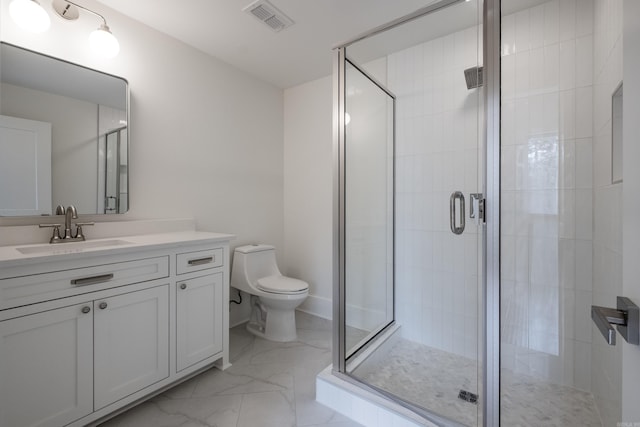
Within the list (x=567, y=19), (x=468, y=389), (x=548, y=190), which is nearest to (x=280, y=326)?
(x=468, y=389)

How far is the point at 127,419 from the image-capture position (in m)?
1.39

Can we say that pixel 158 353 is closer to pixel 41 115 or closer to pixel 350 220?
pixel 350 220

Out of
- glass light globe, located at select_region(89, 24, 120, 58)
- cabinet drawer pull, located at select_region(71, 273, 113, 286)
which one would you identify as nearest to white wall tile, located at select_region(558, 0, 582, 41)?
glass light globe, located at select_region(89, 24, 120, 58)

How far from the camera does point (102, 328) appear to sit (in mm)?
1293

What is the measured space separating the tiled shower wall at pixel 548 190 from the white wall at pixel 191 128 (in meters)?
2.00

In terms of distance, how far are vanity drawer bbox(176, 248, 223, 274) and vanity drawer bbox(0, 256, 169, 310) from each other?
0.25 ft

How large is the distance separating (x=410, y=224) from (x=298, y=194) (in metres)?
1.23

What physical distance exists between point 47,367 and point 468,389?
1.98 meters

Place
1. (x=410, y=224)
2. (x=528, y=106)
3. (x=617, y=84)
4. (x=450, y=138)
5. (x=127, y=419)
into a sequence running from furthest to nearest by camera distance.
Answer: (x=410, y=224)
(x=450, y=138)
(x=528, y=106)
(x=127, y=419)
(x=617, y=84)

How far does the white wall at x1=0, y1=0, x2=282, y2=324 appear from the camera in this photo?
5.77 ft

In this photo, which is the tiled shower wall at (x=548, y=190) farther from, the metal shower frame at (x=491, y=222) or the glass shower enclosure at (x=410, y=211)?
the metal shower frame at (x=491, y=222)

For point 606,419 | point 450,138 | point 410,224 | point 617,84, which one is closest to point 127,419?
point 410,224

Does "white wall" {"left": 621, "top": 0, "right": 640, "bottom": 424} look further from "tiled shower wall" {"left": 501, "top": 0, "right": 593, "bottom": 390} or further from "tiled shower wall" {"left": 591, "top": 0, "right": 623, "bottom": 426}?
"tiled shower wall" {"left": 501, "top": 0, "right": 593, "bottom": 390}

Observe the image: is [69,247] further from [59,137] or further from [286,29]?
[286,29]
